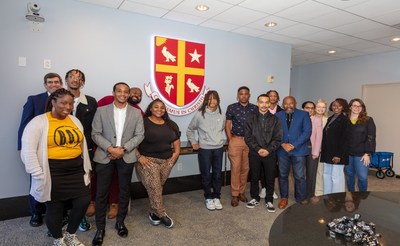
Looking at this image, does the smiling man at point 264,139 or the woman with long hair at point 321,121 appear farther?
the woman with long hair at point 321,121

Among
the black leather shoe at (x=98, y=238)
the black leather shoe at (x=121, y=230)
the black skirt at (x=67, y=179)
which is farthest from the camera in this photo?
the black leather shoe at (x=121, y=230)

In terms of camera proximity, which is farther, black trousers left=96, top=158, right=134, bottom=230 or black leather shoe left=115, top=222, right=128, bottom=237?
black leather shoe left=115, top=222, right=128, bottom=237

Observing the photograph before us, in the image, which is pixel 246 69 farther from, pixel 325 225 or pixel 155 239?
pixel 325 225

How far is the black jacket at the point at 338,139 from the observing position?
3213 millimetres

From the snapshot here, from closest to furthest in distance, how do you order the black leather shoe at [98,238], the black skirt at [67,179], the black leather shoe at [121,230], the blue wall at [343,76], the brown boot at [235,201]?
the black skirt at [67,179] → the black leather shoe at [98,238] → the black leather shoe at [121,230] → the brown boot at [235,201] → the blue wall at [343,76]

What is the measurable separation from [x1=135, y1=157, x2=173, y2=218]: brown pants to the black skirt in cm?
65

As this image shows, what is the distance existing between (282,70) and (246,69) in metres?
0.88

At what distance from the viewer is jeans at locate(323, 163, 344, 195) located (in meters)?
3.27

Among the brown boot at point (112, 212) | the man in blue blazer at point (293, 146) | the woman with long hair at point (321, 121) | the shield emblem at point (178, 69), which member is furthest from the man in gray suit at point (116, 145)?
the woman with long hair at point (321, 121)

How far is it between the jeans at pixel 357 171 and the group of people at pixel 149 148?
0.01 metres

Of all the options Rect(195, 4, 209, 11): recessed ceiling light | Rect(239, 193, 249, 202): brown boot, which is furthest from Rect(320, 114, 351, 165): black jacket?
Rect(195, 4, 209, 11): recessed ceiling light

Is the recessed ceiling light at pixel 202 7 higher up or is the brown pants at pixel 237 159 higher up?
the recessed ceiling light at pixel 202 7

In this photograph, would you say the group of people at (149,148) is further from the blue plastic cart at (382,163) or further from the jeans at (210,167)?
the blue plastic cart at (382,163)

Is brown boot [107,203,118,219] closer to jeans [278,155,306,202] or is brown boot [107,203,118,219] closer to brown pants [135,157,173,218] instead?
brown pants [135,157,173,218]
